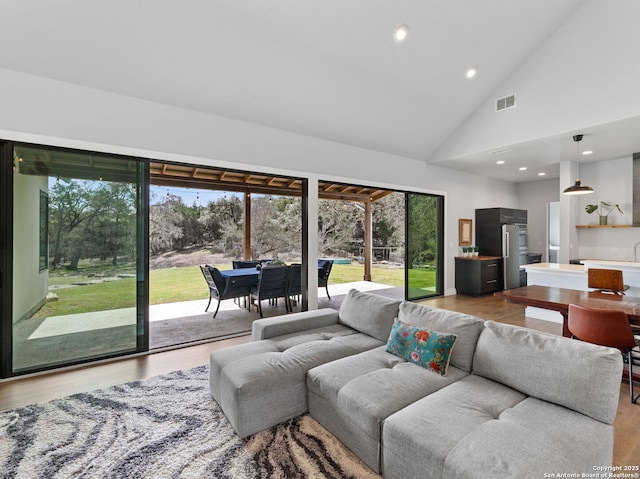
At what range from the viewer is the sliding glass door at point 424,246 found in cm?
632

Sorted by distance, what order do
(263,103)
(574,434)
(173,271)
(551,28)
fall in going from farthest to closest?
1. (173,271)
2. (551,28)
3. (263,103)
4. (574,434)

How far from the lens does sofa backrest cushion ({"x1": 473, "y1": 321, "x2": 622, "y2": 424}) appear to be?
5.00 ft

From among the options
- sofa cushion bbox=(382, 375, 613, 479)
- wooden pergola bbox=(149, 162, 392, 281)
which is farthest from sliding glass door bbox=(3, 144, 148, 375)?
sofa cushion bbox=(382, 375, 613, 479)

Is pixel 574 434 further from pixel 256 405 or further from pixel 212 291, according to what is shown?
pixel 212 291

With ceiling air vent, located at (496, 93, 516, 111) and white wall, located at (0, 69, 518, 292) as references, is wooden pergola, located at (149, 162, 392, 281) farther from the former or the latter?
ceiling air vent, located at (496, 93, 516, 111)

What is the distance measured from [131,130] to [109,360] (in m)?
2.50

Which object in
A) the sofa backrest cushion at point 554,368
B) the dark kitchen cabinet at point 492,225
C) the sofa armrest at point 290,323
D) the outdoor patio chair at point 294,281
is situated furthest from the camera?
the dark kitchen cabinet at point 492,225

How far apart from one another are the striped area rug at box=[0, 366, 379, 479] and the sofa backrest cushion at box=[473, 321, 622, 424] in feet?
3.30

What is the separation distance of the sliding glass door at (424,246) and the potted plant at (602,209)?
278cm

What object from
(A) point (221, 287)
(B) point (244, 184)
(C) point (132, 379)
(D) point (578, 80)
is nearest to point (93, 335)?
(C) point (132, 379)

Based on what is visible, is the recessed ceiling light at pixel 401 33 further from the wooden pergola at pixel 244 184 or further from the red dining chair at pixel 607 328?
the red dining chair at pixel 607 328

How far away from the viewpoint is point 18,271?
2.94 metres

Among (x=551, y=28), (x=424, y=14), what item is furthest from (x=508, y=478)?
(x=551, y=28)

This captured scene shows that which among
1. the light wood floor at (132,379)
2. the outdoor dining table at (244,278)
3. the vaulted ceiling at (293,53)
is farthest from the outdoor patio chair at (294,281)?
the vaulted ceiling at (293,53)
